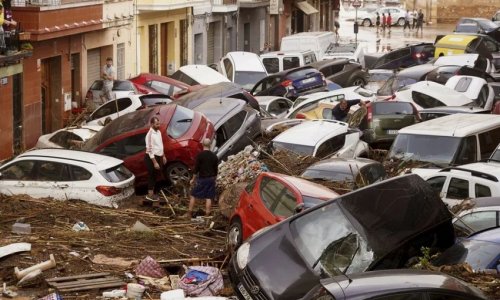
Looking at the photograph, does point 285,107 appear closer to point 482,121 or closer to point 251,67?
point 251,67

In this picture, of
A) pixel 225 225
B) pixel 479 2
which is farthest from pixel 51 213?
pixel 479 2

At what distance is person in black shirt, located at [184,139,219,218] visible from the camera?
1880 cm

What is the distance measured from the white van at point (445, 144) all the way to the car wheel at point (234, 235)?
21.3 feet

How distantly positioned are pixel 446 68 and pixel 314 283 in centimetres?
2507

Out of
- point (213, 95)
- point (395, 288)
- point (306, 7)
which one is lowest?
point (395, 288)

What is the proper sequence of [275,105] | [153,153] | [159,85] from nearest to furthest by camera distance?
[153,153] → [275,105] → [159,85]

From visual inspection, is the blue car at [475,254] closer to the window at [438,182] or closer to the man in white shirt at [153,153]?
the window at [438,182]

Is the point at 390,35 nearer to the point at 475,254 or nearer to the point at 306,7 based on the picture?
the point at 306,7

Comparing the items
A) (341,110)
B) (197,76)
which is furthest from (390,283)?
(197,76)

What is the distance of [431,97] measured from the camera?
29.0m

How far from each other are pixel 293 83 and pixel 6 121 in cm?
933

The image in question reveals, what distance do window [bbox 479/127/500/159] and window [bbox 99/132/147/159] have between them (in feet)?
21.0

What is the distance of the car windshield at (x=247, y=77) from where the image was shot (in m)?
37.0

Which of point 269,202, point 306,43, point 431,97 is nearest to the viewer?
point 269,202
